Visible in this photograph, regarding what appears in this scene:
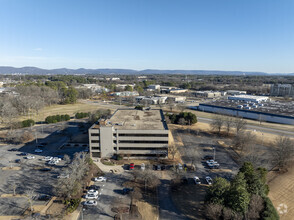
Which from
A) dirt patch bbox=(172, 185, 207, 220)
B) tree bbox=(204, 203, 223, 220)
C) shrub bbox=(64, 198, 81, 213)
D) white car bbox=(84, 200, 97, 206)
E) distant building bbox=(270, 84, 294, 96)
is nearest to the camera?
tree bbox=(204, 203, 223, 220)

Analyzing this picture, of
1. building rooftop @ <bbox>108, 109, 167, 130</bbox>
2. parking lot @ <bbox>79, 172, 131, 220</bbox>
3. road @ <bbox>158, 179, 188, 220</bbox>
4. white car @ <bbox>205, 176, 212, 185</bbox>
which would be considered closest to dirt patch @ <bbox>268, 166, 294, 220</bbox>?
white car @ <bbox>205, 176, 212, 185</bbox>

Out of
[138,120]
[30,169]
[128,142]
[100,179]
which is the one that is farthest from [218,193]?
[30,169]

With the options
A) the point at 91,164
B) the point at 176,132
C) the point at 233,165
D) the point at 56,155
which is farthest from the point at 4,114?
the point at 233,165

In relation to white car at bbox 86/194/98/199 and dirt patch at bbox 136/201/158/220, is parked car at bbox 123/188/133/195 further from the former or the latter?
white car at bbox 86/194/98/199

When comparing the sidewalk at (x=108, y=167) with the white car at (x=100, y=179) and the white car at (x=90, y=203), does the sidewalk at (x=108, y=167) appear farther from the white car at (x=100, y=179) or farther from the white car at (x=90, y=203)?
the white car at (x=90, y=203)

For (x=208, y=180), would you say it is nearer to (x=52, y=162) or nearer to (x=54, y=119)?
(x=52, y=162)

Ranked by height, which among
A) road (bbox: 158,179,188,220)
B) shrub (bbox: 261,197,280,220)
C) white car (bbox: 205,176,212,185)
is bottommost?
road (bbox: 158,179,188,220)
